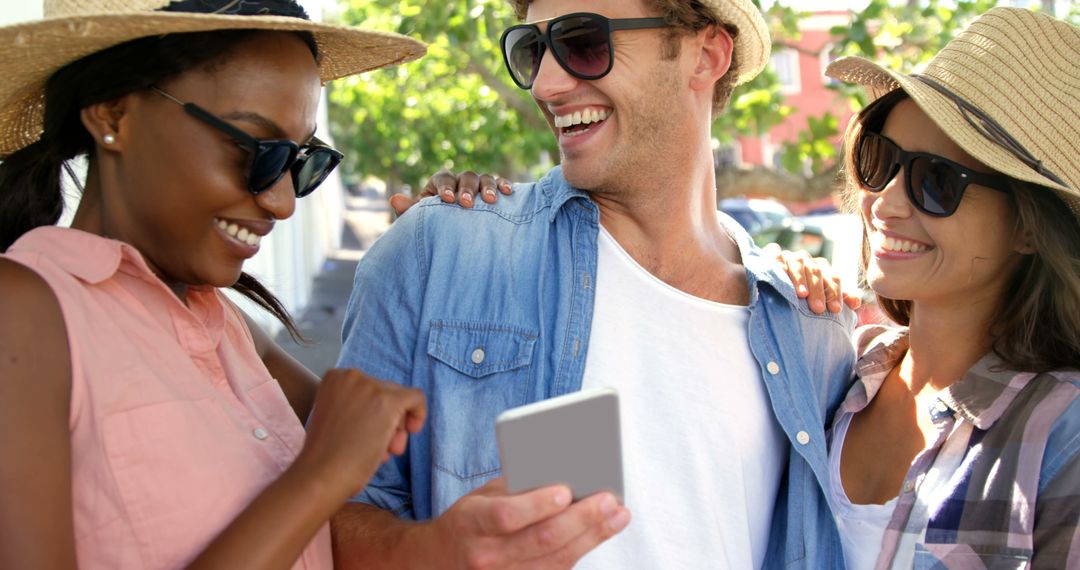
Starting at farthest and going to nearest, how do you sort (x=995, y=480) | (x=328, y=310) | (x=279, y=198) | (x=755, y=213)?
(x=755, y=213) → (x=328, y=310) → (x=995, y=480) → (x=279, y=198)

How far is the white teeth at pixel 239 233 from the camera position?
1644 mm

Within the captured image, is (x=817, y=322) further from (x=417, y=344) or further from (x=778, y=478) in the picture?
(x=417, y=344)

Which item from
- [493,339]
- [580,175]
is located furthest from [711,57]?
[493,339]

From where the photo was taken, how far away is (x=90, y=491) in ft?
4.54

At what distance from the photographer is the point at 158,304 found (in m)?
1.62

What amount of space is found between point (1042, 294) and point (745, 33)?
3.63ft

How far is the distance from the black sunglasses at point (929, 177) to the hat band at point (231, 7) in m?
1.50

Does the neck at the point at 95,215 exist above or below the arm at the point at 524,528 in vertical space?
above

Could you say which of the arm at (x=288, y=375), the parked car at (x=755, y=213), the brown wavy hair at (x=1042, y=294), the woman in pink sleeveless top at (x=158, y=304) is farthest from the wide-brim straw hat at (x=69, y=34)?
the parked car at (x=755, y=213)

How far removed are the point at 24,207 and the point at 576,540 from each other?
1.08 metres

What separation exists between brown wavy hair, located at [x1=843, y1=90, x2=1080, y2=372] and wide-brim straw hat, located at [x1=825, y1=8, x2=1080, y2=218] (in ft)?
0.19

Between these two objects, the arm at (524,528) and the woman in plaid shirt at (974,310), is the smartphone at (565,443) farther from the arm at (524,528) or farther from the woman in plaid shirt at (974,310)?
the woman in plaid shirt at (974,310)

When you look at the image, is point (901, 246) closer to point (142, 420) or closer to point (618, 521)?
point (618, 521)

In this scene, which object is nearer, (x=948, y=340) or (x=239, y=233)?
(x=239, y=233)
